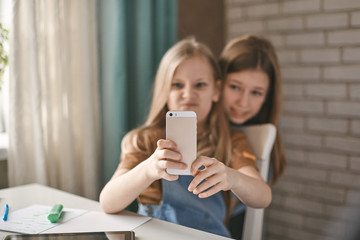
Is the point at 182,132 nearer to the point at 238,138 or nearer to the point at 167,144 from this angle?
the point at 167,144

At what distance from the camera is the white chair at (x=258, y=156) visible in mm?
1028

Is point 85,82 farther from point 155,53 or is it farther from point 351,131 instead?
point 351,131

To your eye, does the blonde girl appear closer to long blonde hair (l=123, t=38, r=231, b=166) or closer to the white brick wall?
long blonde hair (l=123, t=38, r=231, b=166)

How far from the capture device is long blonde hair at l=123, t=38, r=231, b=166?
1.03 meters

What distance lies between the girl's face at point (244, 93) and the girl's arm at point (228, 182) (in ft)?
1.00

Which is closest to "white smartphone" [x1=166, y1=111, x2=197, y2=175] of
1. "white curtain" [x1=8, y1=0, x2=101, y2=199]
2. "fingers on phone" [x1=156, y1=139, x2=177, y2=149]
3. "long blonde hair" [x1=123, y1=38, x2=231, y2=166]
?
"fingers on phone" [x1=156, y1=139, x2=177, y2=149]

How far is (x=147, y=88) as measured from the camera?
1549mm

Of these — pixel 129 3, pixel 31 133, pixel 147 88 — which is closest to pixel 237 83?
pixel 147 88

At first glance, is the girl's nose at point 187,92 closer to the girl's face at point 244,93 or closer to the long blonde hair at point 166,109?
the long blonde hair at point 166,109

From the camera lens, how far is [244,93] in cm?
120

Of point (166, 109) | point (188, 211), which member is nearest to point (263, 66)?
point (166, 109)

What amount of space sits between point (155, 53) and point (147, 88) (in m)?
0.18

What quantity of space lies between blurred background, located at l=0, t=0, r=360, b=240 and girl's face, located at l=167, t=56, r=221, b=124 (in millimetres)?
451

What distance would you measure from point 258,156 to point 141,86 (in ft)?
2.18
